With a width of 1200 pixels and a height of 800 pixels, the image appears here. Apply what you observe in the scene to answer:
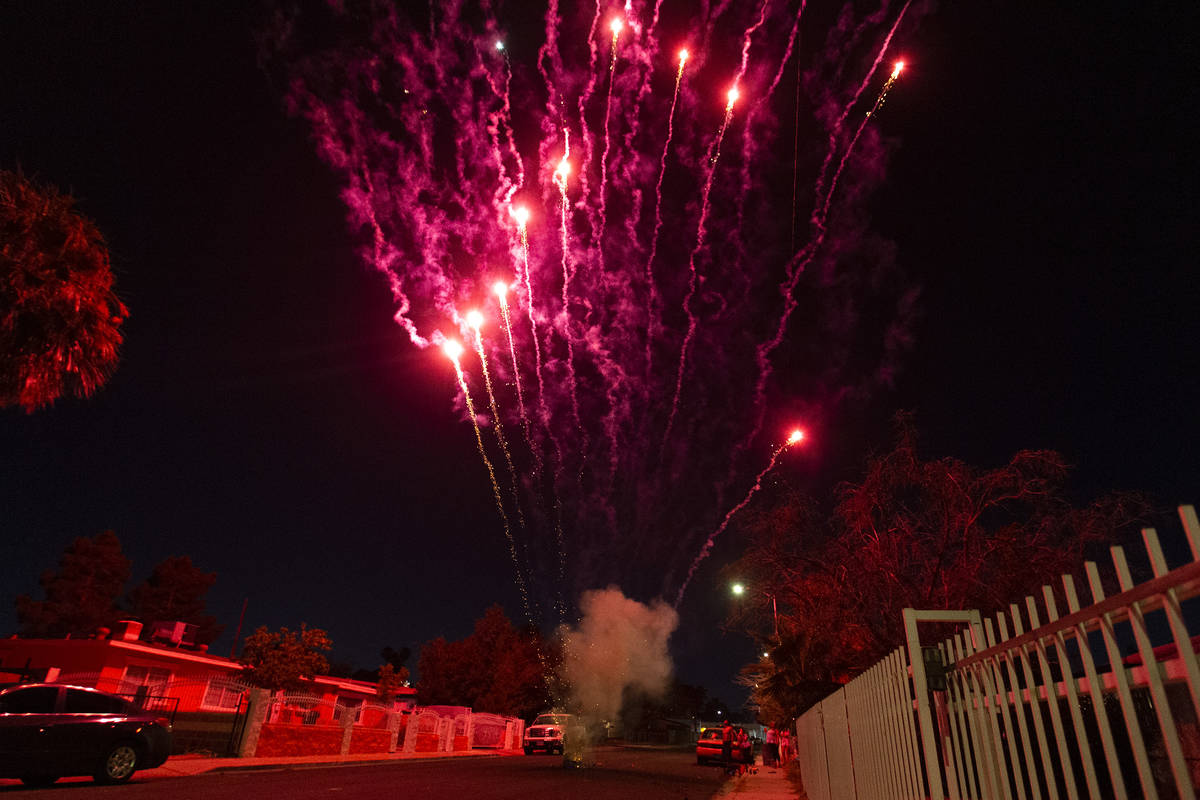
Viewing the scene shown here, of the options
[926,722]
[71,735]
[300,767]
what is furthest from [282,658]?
[926,722]

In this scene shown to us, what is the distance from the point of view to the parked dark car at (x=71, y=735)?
9625 mm

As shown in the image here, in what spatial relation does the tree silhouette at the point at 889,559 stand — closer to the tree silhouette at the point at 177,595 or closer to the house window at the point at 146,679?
the house window at the point at 146,679

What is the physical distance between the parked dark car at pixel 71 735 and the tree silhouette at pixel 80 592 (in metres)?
48.8

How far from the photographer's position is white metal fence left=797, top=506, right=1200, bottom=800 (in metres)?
1.86

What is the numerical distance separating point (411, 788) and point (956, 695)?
480 inches

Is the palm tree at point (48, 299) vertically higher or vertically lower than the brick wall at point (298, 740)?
higher

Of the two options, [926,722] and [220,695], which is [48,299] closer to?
[926,722]

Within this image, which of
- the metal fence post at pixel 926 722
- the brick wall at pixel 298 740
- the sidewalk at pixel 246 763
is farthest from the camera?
the brick wall at pixel 298 740

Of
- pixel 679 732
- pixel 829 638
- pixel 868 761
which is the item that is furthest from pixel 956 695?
pixel 679 732

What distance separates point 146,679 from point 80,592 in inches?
1396

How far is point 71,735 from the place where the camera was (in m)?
10.1

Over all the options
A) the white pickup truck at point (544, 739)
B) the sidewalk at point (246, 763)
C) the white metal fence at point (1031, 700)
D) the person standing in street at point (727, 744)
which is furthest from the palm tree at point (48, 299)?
the white pickup truck at point (544, 739)

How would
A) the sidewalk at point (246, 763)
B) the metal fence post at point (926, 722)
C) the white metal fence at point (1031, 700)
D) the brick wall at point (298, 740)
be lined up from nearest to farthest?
1. the white metal fence at point (1031, 700)
2. the metal fence post at point (926, 722)
3. the sidewalk at point (246, 763)
4. the brick wall at point (298, 740)

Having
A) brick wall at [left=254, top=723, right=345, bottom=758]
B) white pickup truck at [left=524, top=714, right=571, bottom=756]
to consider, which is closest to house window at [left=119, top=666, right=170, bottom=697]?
brick wall at [left=254, top=723, right=345, bottom=758]
